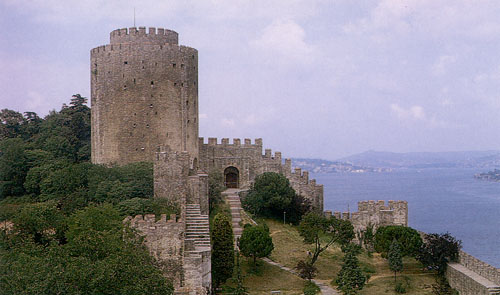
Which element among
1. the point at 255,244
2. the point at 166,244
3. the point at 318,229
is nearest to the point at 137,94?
the point at 255,244

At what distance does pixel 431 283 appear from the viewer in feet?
86.5

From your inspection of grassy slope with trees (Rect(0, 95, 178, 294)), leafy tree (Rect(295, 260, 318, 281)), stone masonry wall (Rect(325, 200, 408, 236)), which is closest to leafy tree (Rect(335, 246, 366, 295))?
leafy tree (Rect(295, 260, 318, 281))

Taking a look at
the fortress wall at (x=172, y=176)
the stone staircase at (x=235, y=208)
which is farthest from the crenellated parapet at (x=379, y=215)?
the fortress wall at (x=172, y=176)

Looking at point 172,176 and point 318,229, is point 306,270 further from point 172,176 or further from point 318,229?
point 172,176

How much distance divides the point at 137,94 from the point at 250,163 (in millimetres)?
11392

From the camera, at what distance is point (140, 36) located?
30.4 m

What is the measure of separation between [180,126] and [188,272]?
12569 millimetres

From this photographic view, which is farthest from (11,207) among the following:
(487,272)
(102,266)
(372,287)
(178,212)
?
(487,272)

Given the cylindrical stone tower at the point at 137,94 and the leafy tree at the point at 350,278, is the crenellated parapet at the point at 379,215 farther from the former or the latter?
the cylindrical stone tower at the point at 137,94

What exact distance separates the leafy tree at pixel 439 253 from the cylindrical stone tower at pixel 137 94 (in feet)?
45.7

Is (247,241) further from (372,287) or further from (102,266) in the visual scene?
(102,266)

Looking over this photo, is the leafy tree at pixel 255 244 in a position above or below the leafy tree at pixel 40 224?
below

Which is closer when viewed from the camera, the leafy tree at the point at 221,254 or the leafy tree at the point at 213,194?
the leafy tree at the point at 221,254

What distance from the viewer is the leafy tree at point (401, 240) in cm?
2770
